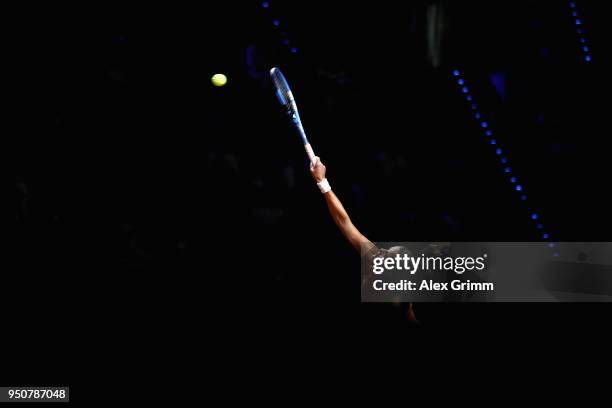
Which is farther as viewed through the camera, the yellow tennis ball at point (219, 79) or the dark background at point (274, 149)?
the dark background at point (274, 149)

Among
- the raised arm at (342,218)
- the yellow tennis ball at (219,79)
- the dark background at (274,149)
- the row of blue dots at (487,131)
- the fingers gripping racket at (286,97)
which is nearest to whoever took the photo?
the raised arm at (342,218)

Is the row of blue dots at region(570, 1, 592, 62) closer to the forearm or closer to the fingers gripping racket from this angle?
the fingers gripping racket

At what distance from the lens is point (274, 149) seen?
5.23m

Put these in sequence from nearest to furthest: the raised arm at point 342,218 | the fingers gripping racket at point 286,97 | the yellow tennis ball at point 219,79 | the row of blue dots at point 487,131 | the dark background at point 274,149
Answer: the raised arm at point 342,218 → the fingers gripping racket at point 286,97 → the yellow tennis ball at point 219,79 → the dark background at point 274,149 → the row of blue dots at point 487,131

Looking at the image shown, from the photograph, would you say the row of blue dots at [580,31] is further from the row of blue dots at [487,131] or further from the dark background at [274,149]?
the row of blue dots at [487,131]

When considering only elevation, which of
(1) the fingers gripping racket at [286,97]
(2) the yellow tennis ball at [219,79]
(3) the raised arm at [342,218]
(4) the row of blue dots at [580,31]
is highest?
(4) the row of blue dots at [580,31]

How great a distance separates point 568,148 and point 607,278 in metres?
0.97

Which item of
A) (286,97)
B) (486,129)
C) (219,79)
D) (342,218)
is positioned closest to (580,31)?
(486,129)

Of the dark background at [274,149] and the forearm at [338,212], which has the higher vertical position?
the dark background at [274,149]

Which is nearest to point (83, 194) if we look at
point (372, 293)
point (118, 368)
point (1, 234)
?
point (1, 234)

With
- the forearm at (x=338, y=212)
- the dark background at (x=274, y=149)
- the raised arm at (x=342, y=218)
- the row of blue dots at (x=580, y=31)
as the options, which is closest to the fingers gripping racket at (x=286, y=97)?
the raised arm at (x=342, y=218)

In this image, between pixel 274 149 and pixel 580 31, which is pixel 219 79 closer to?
pixel 274 149

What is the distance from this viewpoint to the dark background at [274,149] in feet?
16.5

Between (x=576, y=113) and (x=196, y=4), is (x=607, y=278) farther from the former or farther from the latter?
(x=196, y=4)
